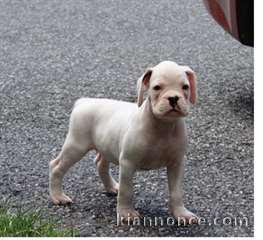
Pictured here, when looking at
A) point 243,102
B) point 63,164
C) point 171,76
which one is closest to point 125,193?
point 63,164

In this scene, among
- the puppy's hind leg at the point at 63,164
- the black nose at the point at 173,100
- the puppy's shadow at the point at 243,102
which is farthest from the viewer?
→ the puppy's shadow at the point at 243,102

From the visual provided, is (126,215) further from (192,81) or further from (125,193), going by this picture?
(192,81)

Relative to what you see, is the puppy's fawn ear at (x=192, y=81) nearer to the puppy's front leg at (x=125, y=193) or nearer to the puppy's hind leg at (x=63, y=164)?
the puppy's front leg at (x=125, y=193)

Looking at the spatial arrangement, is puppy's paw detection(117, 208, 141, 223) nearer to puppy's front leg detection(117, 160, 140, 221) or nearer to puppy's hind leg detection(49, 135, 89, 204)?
puppy's front leg detection(117, 160, 140, 221)

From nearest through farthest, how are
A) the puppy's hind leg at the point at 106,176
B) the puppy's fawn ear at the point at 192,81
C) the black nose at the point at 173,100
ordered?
the black nose at the point at 173,100
the puppy's fawn ear at the point at 192,81
the puppy's hind leg at the point at 106,176

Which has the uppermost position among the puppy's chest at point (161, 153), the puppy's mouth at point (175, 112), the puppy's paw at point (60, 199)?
the puppy's mouth at point (175, 112)

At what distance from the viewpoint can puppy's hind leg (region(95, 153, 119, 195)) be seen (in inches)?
111

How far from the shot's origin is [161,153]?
2484mm

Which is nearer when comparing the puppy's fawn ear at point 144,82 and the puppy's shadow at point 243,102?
the puppy's fawn ear at point 144,82

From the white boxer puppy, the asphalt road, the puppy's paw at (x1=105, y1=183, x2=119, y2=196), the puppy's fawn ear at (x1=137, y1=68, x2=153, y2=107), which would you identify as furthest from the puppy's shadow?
the puppy's fawn ear at (x1=137, y1=68, x2=153, y2=107)

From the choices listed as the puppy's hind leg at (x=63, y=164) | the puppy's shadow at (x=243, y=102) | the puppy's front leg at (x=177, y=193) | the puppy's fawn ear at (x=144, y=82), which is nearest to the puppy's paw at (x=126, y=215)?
the puppy's front leg at (x=177, y=193)

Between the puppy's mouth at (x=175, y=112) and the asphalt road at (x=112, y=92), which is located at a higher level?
the puppy's mouth at (x=175, y=112)

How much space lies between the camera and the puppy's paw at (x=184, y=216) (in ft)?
8.34

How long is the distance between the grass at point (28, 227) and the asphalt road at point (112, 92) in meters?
0.09
